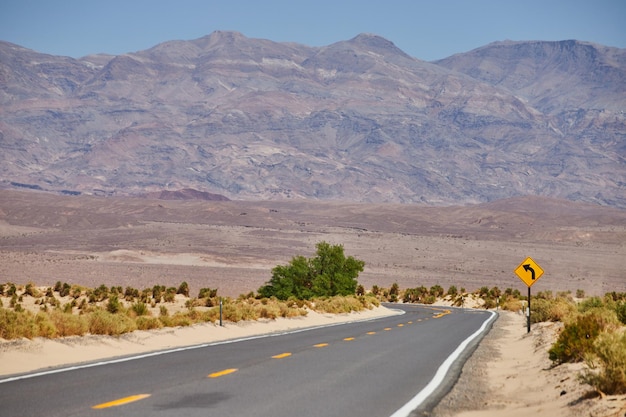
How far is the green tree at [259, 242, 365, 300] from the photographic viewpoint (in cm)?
5425

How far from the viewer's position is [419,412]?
426 inches

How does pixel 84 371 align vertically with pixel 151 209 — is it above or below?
below

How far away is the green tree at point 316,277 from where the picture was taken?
5425cm

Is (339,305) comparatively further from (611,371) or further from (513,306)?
(611,371)

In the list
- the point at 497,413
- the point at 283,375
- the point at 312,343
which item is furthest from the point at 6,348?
the point at 497,413

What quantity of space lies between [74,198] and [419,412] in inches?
6956

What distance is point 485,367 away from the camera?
56.5ft

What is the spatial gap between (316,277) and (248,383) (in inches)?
1718

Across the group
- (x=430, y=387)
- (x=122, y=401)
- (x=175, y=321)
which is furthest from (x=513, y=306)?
(x=122, y=401)

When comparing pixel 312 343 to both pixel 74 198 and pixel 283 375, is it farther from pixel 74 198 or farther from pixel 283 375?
pixel 74 198

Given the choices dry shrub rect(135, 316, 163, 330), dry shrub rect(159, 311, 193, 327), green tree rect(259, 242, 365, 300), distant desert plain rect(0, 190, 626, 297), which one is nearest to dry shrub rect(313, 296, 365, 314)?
green tree rect(259, 242, 365, 300)

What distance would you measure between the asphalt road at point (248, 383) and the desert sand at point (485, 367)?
55 cm

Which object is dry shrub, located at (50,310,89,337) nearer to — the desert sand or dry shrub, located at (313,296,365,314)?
the desert sand

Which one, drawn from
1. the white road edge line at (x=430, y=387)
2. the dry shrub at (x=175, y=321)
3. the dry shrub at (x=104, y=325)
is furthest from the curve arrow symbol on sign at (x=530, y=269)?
the dry shrub at (x=104, y=325)
